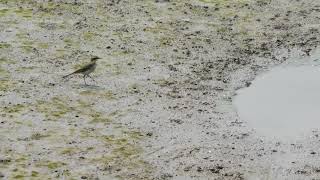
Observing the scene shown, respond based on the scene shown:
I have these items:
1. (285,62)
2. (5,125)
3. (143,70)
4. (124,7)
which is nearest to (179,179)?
(5,125)

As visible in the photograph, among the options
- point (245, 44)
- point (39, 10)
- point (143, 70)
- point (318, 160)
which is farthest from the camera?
point (39, 10)

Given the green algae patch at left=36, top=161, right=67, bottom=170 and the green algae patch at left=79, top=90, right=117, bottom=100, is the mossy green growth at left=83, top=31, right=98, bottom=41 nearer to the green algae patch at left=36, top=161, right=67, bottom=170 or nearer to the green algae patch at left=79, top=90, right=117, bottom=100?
the green algae patch at left=79, top=90, right=117, bottom=100

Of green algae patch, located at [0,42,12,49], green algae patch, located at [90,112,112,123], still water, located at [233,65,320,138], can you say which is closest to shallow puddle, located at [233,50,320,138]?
still water, located at [233,65,320,138]

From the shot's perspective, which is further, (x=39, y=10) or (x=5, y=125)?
(x=39, y=10)

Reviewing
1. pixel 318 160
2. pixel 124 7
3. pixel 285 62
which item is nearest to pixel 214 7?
pixel 124 7

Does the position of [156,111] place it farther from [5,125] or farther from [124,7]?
[124,7]

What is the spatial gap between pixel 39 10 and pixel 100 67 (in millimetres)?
8933

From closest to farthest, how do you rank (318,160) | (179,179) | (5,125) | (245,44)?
(179,179) < (318,160) < (5,125) < (245,44)

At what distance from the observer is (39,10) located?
36875 mm

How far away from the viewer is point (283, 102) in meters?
26.6

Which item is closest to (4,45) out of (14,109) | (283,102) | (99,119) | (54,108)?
(14,109)

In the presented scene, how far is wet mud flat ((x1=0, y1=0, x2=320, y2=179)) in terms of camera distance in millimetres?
21234

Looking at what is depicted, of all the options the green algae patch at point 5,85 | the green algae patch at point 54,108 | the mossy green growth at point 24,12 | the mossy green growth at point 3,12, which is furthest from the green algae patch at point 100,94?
the mossy green growth at point 3,12

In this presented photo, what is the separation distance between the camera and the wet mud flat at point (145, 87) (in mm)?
21234
